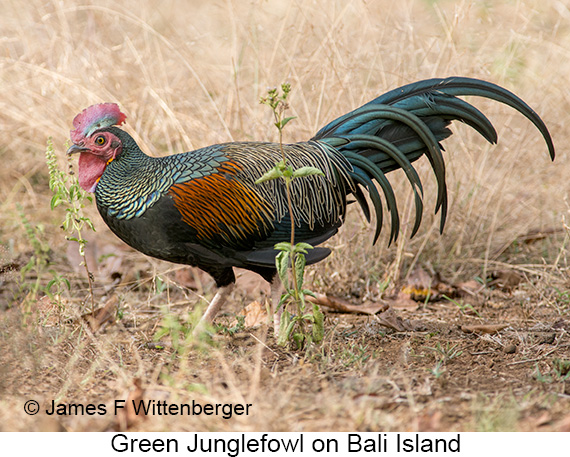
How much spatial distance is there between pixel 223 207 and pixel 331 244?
1657mm

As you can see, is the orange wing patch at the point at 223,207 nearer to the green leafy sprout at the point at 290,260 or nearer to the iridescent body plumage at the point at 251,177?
the iridescent body plumage at the point at 251,177

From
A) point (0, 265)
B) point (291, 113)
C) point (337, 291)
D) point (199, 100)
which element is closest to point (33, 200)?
point (199, 100)

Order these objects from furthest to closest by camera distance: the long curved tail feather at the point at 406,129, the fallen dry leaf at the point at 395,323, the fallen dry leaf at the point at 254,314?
the fallen dry leaf at the point at 254,314
the fallen dry leaf at the point at 395,323
the long curved tail feather at the point at 406,129

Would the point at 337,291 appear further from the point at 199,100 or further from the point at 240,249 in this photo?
the point at 199,100

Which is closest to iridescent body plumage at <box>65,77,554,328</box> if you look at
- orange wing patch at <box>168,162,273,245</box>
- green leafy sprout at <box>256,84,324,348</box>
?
orange wing patch at <box>168,162,273,245</box>

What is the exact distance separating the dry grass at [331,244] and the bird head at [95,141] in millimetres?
1022

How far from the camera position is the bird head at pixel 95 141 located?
3.75 metres

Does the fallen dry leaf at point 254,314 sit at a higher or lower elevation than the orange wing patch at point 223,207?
lower

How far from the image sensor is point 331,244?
5.17 meters

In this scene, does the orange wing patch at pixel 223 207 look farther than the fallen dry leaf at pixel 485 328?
No

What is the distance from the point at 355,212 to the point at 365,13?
1.68 m

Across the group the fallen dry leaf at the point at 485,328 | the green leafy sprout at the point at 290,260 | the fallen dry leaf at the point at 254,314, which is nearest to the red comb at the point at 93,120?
the green leafy sprout at the point at 290,260

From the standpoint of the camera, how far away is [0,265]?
14.4 ft
